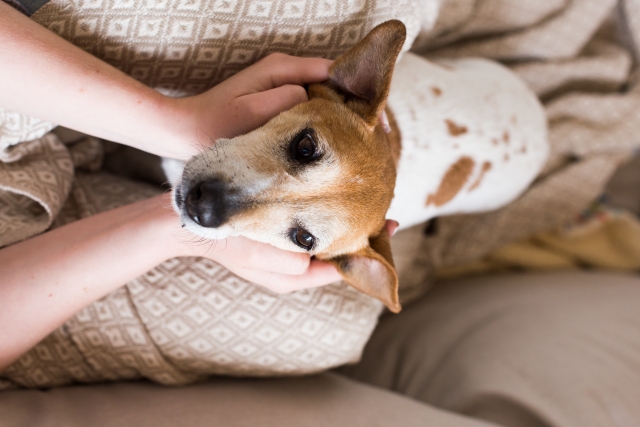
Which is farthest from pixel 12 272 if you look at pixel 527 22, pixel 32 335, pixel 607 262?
pixel 607 262

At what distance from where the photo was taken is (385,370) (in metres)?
2.92

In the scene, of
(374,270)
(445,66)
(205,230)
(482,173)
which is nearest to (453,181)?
(482,173)

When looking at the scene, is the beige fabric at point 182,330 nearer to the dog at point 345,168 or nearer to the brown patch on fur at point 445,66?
the dog at point 345,168

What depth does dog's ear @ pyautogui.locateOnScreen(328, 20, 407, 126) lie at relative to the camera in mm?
1639

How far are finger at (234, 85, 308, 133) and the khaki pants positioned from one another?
1215 millimetres

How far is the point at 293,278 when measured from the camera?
195cm

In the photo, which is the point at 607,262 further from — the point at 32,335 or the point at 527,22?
the point at 32,335

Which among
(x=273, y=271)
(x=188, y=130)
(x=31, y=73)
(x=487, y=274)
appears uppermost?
(x=31, y=73)

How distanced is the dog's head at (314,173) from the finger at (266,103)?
0.03 m

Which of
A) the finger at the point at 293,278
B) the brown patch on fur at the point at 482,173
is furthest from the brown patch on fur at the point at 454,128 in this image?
the finger at the point at 293,278

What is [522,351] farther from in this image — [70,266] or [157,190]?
[70,266]

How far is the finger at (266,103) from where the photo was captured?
1689 millimetres

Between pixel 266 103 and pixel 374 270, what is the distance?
0.82m

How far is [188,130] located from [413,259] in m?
1.76
